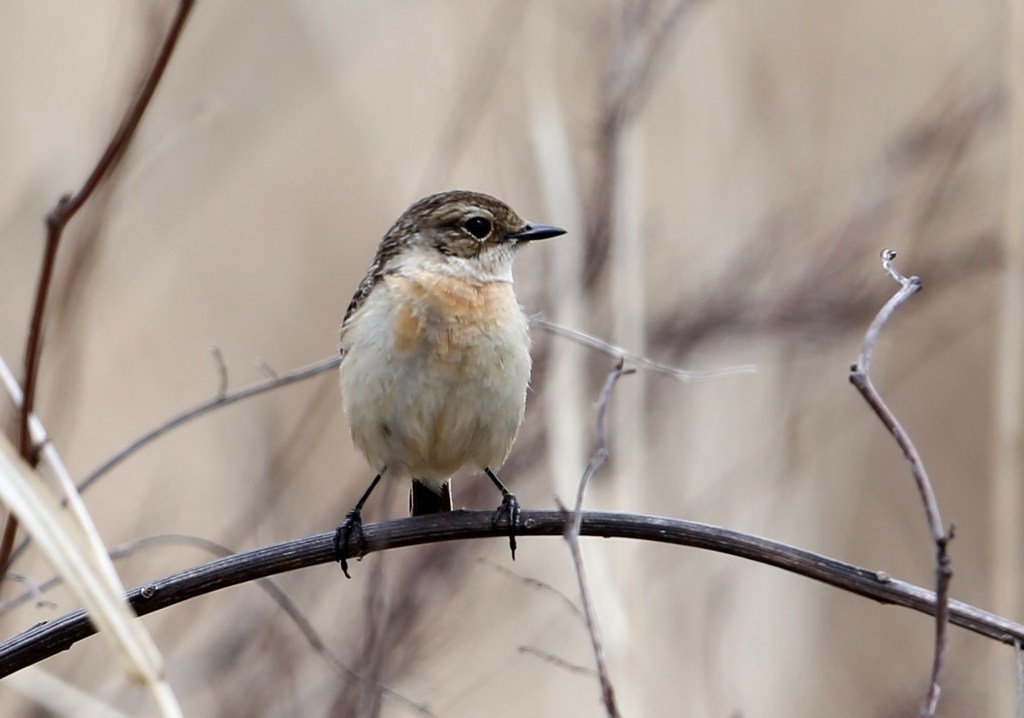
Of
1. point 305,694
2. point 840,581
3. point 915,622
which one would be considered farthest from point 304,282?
point 840,581

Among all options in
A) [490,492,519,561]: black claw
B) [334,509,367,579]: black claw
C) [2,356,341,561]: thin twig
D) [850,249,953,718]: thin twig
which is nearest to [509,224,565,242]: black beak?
[490,492,519,561]: black claw

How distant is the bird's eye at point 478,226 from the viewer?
3758mm

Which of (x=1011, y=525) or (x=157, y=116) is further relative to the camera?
(x=157, y=116)

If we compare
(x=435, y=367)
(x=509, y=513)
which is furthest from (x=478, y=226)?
(x=509, y=513)

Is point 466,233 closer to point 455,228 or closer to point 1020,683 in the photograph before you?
point 455,228

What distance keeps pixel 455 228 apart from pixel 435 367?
0.59 meters

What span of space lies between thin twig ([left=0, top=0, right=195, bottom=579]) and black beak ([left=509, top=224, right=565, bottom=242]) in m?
1.80

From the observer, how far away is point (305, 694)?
3877 mm

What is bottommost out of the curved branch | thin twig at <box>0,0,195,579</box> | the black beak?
the curved branch

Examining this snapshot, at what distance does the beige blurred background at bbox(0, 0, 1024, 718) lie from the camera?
3.89m

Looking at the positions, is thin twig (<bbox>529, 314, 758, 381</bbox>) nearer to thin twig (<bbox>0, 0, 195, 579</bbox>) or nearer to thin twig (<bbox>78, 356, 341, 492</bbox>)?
thin twig (<bbox>78, 356, 341, 492</bbox>)

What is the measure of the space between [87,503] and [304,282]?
64.9 inches

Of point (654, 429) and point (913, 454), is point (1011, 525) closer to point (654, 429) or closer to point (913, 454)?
point (654, 429)

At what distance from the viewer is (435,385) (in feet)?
11.0
